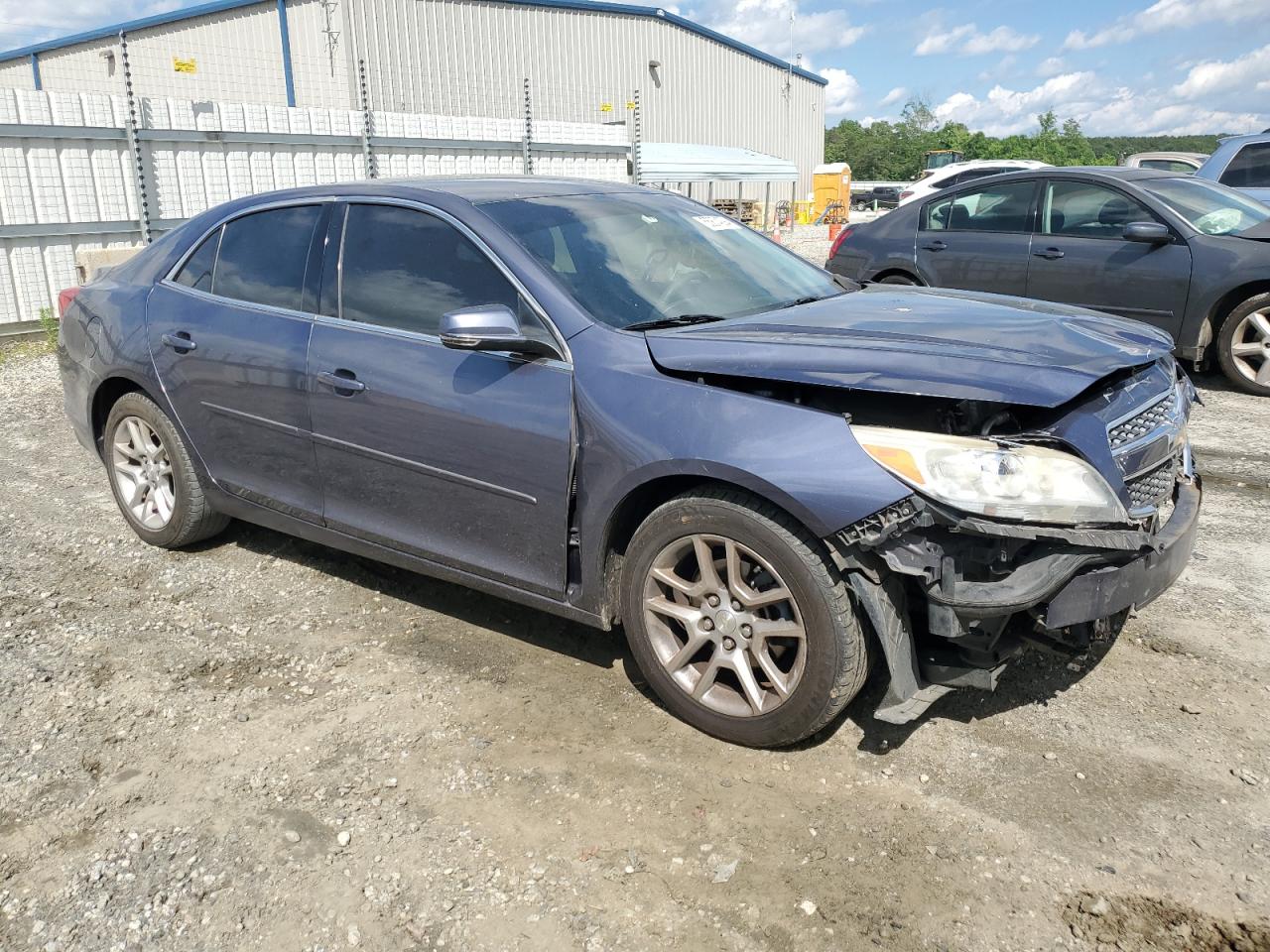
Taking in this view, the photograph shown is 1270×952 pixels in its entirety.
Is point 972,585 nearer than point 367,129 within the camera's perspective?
Yes

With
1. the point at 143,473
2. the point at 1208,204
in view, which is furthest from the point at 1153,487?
the point at 1208,204

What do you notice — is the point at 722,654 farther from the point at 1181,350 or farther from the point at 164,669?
the point at 1181,350

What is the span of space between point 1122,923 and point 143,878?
2405 mm

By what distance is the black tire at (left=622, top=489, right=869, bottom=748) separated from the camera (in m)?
2.80

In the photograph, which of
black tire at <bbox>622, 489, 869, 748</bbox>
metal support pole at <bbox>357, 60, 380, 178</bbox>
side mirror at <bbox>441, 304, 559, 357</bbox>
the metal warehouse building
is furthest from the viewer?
the metal warehouse building

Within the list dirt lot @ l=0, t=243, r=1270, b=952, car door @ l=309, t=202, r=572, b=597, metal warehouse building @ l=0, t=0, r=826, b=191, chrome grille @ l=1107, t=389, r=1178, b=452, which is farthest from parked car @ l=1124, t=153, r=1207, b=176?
car door @ l=309, t=202, r=572, b=597

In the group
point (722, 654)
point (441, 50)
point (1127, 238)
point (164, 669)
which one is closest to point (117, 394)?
point (164, 669)

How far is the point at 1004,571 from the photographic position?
106 inches

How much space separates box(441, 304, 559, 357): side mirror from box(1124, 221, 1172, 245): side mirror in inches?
233

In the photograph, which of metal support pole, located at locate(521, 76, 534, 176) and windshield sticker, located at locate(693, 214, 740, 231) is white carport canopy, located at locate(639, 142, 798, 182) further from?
windshield sticker, located at locate(693, 214, 740, 231)

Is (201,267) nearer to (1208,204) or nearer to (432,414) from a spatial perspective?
(432,414)

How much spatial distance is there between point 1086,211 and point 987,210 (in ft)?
2.61

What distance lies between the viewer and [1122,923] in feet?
7.77

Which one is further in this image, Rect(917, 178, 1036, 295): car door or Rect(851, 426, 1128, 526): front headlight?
Rect(917, 178, 1036, 295): car door
